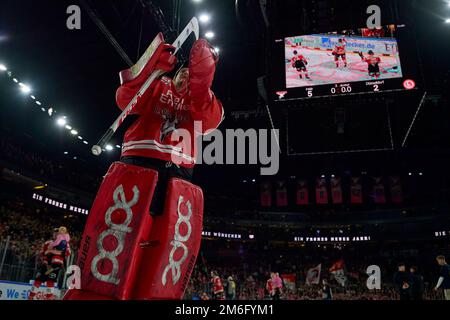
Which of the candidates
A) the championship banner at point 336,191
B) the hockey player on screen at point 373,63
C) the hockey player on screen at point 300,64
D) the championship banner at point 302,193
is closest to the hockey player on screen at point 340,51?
the hockey player on screen at point 373,63

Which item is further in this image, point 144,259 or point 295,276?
point 295,276

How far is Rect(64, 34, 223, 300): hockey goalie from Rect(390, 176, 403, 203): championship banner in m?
23.5

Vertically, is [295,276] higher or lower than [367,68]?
lower

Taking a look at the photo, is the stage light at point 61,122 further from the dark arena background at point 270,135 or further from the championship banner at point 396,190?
the championship banner at point 396,190

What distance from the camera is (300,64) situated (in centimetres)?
588

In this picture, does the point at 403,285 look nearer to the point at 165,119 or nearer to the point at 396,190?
the point at 165,119

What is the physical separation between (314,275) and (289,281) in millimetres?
1608

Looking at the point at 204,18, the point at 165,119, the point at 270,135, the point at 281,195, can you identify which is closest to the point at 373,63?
the point at 204,18

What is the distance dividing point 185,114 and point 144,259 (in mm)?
1078

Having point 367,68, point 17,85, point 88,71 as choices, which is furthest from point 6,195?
point 367,68

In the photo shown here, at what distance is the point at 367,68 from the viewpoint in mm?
5727

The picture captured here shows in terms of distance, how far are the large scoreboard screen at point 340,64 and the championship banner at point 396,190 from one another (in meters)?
19.8

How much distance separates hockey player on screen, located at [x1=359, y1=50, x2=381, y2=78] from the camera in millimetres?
5590
